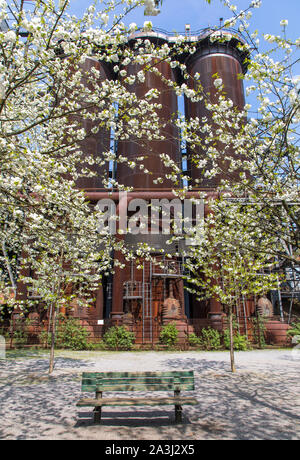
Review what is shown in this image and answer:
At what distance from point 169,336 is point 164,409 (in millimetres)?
9442

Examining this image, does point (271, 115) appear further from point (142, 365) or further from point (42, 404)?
point (142, 365)

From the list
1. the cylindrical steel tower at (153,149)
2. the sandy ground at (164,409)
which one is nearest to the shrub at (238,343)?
the sandy ground at (164,409)

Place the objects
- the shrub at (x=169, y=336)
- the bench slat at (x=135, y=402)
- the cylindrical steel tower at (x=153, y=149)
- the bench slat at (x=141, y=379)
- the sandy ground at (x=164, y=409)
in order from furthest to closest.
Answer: the cylindrical steel tower at (x=153, y=149) → the shrub at (x=169, y=336) → the bench slat at (x=141, y=379) → the bench slat at (x=135, y=402) → the sandy ground at (x=164, y=409)

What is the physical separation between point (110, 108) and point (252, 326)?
1600 centimetres

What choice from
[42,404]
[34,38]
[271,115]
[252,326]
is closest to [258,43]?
Result: [271,115]

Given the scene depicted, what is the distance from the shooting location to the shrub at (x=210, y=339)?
15.0m

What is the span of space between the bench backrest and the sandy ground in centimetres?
52

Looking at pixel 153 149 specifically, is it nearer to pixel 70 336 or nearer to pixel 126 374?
pixel 70 336

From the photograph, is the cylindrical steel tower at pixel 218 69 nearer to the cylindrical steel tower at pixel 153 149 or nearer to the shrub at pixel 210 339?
the cylindrical steel tower at pixel 153 149

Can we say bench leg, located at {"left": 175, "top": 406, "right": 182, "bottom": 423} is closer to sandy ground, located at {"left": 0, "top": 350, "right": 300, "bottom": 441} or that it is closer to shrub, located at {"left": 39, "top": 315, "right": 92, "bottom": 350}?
sandy ground, located at {"left": 0, "top": 350, "right": 300, "bottom": 441}

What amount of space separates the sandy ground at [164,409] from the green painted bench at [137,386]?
31 cm

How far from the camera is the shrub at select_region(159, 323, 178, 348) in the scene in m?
15.1

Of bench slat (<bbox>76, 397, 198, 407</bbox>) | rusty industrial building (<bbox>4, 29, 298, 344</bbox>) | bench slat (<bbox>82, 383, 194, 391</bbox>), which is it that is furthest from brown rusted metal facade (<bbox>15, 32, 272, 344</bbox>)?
bench slat (<bbox>76, 397, 198, 407</bbox>)

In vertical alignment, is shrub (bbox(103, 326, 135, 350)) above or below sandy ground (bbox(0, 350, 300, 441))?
above
